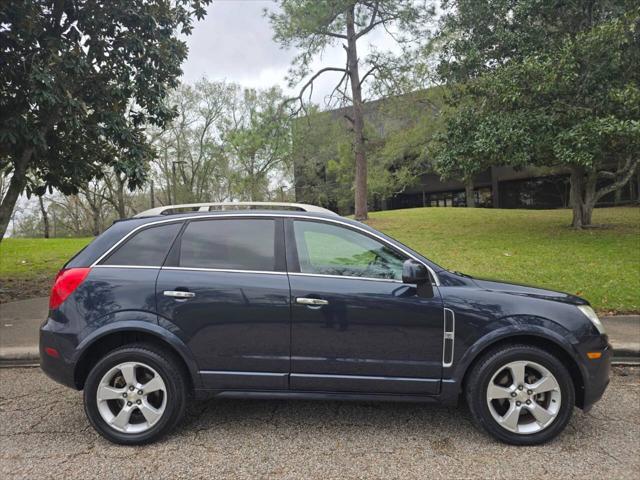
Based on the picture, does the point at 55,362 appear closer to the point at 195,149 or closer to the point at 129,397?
the point at 129,397

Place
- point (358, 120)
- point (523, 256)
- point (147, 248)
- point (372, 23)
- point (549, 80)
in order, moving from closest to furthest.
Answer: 1. point (147, 248)
2. point (523, 256)
3. point (549, 80)
4. point (372, 23)
5. point (358, 120)

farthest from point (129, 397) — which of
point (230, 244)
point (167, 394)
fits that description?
point (230, 244)

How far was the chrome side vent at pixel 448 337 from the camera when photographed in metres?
3.17

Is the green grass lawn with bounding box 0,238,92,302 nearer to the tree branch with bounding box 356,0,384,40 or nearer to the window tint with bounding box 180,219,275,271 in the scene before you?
the window tint with bounding box 180,219,275,271

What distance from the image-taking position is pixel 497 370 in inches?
124

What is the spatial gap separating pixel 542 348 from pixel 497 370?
0.41m

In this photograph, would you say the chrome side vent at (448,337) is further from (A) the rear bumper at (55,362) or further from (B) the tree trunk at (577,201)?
(B) the tree trunk at (577,201)

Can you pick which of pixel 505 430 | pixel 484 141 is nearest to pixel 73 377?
pixel 505 430

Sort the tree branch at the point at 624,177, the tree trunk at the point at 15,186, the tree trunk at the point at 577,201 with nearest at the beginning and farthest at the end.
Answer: the tree trunk at the point at 15,186, the tree branch at the point at 624,177, the tree trunk at the point at 577,201

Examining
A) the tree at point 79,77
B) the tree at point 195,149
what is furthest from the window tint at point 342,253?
the tree at point 195,149

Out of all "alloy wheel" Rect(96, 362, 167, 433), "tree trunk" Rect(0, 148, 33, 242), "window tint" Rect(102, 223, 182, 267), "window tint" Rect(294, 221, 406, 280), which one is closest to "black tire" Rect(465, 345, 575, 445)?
"window tint" Rect(294, 221, 406, 280)

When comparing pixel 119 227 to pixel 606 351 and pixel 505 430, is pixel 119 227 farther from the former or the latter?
pixel 606 351

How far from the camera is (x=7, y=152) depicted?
24.4 feet

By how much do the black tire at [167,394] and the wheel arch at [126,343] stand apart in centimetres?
11
